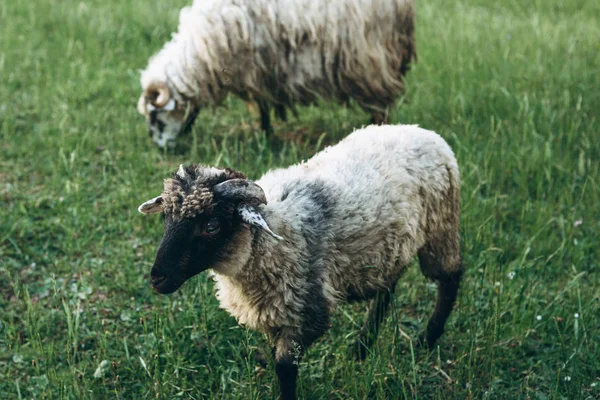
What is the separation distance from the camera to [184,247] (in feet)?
8.45

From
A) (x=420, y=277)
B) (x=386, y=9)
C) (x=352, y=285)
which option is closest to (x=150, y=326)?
(x=352, y=285)

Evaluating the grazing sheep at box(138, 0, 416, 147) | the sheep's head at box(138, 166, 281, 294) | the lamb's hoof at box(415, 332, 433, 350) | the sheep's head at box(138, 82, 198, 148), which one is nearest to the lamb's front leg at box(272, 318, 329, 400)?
the sheep's head at box(138, 166, 281, 294)

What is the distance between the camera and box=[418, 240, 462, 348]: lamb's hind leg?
133 inches

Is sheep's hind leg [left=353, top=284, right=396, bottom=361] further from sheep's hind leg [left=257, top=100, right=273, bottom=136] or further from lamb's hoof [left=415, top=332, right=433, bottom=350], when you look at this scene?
sheep's hind leg [left=257, top=100, right=273, bottom=136]

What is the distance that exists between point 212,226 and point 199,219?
0.18 ft

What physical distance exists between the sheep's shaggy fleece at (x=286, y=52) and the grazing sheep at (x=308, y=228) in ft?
6.60

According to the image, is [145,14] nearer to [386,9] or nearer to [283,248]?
[386,9]

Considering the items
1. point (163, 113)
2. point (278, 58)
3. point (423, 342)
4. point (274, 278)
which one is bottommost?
point (423, 342)

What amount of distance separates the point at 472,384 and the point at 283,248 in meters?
1.10

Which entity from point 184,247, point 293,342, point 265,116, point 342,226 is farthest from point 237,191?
point 265,116

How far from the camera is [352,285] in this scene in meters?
3.02

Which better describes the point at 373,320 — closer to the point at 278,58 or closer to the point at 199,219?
the point at 199,219

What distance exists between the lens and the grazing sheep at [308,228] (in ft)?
8.55

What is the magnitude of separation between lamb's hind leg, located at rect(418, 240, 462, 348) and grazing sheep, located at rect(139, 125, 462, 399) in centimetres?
4
